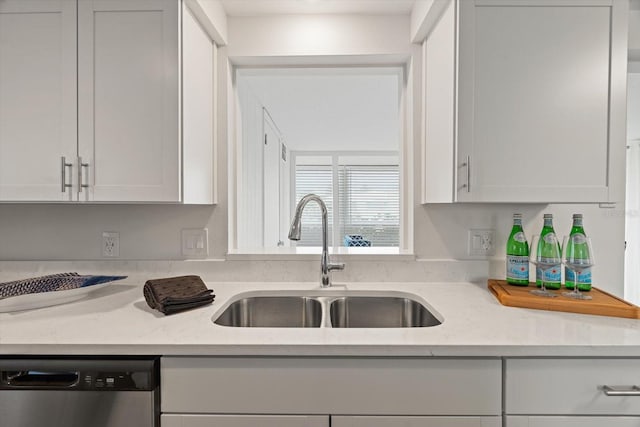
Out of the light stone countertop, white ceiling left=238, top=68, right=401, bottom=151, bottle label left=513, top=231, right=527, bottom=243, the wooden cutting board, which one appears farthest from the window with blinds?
the light stone countertop

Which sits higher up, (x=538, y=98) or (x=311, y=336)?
(x=538, y=98)

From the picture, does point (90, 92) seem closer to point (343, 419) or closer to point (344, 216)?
point (343, 419)

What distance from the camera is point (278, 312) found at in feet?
4.99

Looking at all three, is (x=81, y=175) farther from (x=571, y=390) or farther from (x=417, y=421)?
(x=571, y=390)

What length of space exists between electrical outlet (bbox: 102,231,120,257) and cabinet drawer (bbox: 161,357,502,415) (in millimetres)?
891

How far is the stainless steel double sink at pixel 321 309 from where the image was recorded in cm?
148

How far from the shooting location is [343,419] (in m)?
0.95

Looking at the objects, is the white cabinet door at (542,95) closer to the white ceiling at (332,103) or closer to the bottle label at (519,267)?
the bottle label at (519,267)

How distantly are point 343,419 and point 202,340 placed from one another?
1.46ft

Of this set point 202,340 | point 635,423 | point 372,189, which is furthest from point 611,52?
point 372,189

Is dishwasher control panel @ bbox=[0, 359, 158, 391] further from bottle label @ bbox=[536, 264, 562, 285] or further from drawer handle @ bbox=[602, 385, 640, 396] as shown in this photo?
bottle label @ bbox=[536, 264, 562, 285]

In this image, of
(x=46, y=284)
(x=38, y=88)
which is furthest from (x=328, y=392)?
(x=38, y=88)

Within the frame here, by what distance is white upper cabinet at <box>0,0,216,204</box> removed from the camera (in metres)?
1.27

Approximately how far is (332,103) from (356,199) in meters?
3.53
